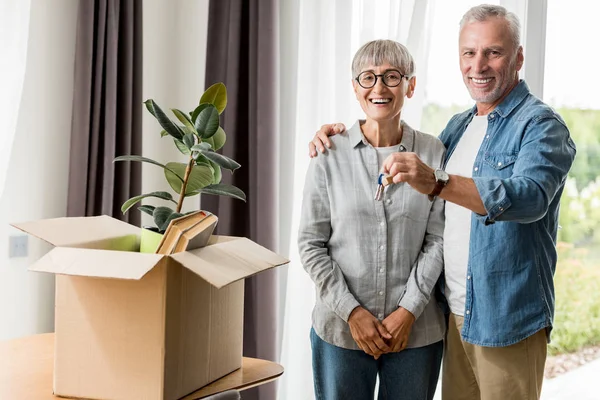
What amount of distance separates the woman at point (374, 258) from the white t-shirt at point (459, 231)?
40 millimetres

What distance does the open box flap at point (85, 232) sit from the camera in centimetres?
149

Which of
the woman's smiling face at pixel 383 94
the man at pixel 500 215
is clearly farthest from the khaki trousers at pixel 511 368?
the woman's smiling face at pixel 383 94

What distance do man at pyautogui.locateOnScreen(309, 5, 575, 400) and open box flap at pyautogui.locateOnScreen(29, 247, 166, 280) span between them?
590 millimetres

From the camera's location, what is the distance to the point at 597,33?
8.21ft

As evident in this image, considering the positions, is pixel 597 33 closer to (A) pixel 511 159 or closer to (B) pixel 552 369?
(A) pixel 511 159

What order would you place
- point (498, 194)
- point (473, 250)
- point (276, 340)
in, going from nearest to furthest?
point (498, 194) < point (473, 250) < point (276, 340)

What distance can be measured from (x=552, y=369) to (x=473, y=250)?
1115 mm

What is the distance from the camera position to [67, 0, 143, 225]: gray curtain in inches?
110

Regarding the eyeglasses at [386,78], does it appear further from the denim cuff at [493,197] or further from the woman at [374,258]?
the denim cuff at [493,197]

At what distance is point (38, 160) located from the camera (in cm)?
275

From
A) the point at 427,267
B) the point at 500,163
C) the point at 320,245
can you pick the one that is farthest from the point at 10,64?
the point at 500,163

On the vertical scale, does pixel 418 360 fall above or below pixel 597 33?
below

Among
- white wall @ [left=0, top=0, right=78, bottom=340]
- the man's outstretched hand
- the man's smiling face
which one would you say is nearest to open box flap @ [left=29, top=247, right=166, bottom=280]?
the man's outstretched hand

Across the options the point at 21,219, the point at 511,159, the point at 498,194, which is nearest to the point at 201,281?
the point at 498,194
